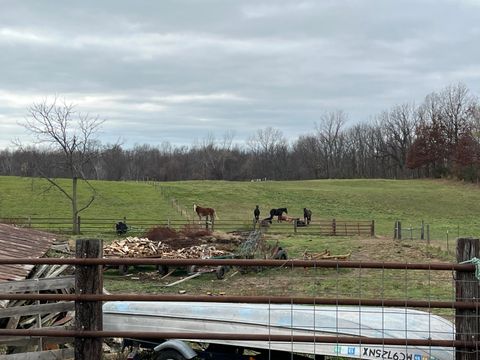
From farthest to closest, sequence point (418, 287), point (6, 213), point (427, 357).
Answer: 1. point (6, 213)
2. point (418, 287)
3. point (427, 357)

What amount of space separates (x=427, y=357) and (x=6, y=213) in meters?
45.3

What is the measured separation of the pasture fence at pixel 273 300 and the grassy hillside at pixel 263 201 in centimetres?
3557

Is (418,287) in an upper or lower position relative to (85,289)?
lower

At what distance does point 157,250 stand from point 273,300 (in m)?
17.3

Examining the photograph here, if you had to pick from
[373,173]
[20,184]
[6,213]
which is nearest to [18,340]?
[6,213]

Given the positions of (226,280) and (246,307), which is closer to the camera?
(246,307)

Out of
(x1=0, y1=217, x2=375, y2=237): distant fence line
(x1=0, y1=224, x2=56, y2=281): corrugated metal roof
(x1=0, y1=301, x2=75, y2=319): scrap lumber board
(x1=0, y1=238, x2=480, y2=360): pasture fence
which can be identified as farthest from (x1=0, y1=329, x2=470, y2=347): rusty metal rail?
(x1=0, y1=217, x2=375, y2=237): distant fence line

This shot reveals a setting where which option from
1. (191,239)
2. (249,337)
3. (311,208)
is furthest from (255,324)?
(311,208)

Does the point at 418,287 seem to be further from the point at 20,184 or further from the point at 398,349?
the point at 20,184

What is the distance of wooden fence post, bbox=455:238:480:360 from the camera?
4.36m

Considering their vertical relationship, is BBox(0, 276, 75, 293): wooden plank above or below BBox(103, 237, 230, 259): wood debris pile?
above

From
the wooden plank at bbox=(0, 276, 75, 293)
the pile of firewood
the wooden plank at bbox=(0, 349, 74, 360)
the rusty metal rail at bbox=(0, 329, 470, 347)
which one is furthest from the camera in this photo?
the pile of firewood

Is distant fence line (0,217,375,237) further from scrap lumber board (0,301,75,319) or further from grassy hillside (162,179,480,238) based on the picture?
scrap lumber board (0,301,75,319)

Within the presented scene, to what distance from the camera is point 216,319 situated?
632cm
